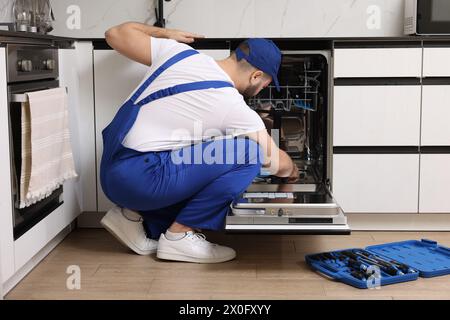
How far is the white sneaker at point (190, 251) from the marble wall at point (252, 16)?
4.37ft

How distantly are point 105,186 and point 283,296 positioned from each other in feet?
2.83

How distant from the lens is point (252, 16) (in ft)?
11.8

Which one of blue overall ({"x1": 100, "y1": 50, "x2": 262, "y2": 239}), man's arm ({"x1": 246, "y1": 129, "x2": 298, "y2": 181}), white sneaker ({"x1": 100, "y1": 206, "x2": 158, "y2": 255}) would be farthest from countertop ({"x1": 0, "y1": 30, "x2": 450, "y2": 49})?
white sneaker ({"x1": 100, "y1": 206, "x2": 158, "y2": 255})

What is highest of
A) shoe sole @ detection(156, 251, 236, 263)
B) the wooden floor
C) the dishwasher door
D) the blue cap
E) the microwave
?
the microwave

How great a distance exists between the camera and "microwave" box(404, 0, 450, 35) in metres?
3.13

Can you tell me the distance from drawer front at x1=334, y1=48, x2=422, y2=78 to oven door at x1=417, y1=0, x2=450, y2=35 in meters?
0.18

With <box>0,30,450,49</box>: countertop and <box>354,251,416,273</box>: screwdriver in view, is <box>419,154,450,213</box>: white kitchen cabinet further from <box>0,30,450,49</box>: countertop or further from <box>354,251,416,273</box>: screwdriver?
<box>354,251,416,273</box>: screwdriver

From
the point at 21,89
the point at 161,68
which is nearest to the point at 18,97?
the point at 21,89

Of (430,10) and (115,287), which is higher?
(430,10)

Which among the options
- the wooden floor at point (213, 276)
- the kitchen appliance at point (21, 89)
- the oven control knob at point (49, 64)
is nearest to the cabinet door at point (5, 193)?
the kitchen appliance at point (21, 89)

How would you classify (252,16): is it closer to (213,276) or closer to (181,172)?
(181,172)

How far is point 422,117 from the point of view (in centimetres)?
307

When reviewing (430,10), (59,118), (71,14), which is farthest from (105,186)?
(430,10)

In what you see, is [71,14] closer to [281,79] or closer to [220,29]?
[220,29]
